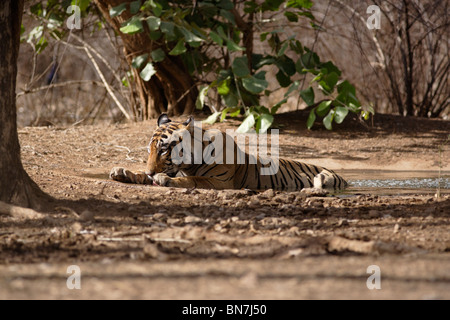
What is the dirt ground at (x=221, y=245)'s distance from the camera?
252 cm

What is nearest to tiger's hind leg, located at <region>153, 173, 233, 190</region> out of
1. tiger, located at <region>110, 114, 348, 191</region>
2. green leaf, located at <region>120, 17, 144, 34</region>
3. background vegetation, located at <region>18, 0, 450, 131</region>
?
tiger, located at <region>110, 114, 348, 191</region>

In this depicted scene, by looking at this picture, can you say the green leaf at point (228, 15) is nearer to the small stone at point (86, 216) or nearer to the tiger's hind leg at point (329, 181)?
the tiger's hind leg at point (329, 181)

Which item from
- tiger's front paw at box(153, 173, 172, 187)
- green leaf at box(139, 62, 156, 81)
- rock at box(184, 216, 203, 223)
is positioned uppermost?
green leaf at box(139, 62, 156, 81)

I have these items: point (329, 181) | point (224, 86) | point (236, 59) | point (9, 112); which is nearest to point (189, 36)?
point (236, 59)

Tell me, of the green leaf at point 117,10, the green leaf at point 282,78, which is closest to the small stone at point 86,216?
the green leaf at point 117,10

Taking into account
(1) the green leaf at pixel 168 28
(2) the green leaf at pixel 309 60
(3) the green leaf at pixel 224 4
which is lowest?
(2) the green leaf at pixel 309 60

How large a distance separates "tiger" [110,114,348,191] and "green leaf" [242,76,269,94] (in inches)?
55.3

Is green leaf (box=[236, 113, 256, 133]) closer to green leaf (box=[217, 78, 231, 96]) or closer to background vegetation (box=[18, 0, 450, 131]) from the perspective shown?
background vegetation (box=[18, 0, 450, 131])

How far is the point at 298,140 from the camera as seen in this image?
31.0 feet

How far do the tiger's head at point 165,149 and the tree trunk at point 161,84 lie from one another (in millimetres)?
3562

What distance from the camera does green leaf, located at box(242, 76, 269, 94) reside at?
26.2 ft

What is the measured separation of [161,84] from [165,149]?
15.0 feet

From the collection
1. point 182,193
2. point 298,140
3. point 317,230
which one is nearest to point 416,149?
point 298,140
